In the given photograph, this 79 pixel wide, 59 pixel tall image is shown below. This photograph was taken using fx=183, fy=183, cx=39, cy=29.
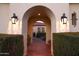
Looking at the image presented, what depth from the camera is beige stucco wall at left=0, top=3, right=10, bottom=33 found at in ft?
36.8

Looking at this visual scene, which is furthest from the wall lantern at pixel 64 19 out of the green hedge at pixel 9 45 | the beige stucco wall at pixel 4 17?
the green hedge at pixel 9 45

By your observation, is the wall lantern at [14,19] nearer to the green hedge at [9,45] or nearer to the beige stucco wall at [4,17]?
the beige stucco wall at [4,17]

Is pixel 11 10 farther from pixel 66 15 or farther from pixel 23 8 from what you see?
pixel 66 15

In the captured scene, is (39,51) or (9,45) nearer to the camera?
(9,45)

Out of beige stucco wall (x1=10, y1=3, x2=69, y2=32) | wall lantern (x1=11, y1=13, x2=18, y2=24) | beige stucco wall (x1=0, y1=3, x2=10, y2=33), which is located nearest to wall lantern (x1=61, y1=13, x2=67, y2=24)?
beige stucco wall (x1=10, y1=3, x2=69, y2=32)

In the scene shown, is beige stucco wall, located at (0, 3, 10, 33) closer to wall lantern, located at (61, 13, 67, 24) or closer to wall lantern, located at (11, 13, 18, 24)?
wall lantern, located at (11, 13, 18, 24)

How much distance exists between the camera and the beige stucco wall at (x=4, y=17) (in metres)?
11.2

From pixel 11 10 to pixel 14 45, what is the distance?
4.14 m

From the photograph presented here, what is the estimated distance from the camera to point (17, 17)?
10.9 metres

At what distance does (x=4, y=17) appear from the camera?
11.3m

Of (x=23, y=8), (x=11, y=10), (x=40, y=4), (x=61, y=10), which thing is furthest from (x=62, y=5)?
(x=11, y=10)

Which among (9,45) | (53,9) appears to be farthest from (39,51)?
A: (9,45)

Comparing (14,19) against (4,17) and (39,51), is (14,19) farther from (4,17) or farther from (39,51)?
(39,51)

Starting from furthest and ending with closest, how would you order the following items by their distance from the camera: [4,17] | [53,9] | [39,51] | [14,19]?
[39,51] < [4,17] < [53,9] < [14,19]
